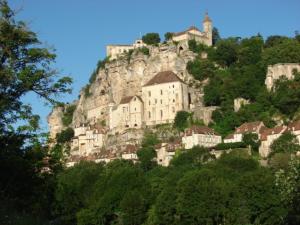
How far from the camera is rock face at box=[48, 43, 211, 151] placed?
10581 cm

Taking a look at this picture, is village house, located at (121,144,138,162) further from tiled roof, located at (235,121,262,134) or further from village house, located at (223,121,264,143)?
tiled roof, located at (235,121,262,134)

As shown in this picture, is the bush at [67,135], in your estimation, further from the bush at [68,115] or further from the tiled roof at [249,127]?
the tiled roof at [249,127]

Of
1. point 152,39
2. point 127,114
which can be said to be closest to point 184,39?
point 152,39

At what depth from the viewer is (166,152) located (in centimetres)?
8788

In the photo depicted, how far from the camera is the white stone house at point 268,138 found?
81.0 meters

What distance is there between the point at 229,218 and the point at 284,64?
52.1m

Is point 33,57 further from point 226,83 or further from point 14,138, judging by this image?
point 226,83

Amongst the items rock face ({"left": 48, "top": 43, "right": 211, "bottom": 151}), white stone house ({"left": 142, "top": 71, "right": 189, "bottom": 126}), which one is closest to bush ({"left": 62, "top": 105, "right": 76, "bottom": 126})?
rock face ({"left": 48, "top": 43, "right": 211, "bottom": 151})

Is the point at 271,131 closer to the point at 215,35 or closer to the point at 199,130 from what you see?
the point at 199,130

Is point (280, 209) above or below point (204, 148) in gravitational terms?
below

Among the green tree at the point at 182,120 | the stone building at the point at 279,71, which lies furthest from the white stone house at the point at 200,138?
the stone building at the point at 279,71

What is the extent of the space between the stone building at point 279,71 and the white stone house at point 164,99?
12.9 meters

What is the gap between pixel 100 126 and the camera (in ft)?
355

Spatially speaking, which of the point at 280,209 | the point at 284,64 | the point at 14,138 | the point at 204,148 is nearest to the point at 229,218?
the point at 280,209
